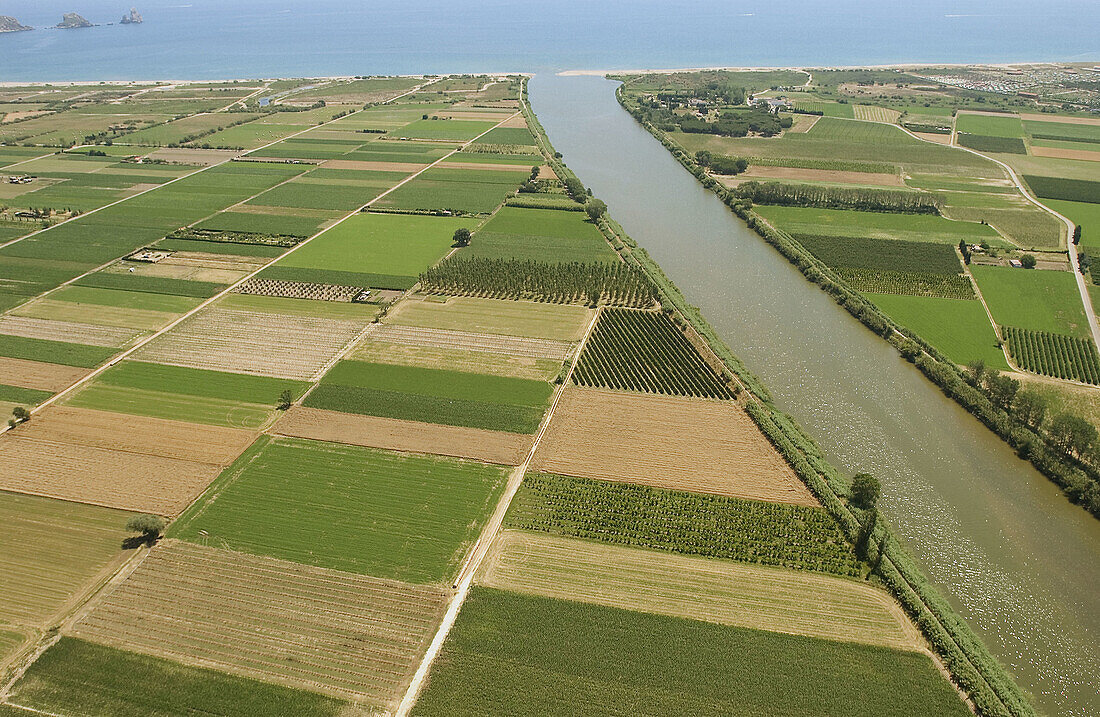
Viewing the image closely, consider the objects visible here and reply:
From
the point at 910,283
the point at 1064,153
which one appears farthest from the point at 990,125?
the point at 910,283

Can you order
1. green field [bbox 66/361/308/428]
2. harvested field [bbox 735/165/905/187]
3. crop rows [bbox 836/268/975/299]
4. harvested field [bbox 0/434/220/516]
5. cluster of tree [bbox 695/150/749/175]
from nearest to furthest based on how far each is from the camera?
harvested field [bbox 0/434/220/516] → green field [bbox 66/361/308/428] → crop rows [bbox 836/268/975/299] → harvested field [bbox 735/165/905/187] → cluster of tree [bbox 695/150/749/175]

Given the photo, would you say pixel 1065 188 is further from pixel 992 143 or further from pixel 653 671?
pixel 653 671

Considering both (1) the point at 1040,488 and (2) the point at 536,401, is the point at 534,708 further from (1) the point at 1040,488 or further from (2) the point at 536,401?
(1) the point at 1040,488

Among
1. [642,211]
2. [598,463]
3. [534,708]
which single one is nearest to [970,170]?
[642,211]

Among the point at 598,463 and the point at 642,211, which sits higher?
the point at 642,211

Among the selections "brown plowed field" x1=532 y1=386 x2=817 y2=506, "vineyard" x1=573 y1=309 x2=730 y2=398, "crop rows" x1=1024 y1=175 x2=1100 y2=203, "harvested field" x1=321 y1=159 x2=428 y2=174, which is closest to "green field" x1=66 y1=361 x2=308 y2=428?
"brown plowed field" x1=532 y1=386 x2=817 y2=506

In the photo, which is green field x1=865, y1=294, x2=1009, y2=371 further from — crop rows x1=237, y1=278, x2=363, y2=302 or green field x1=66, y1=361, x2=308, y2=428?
green field x1=66, y1=361, x2=308, y2=428

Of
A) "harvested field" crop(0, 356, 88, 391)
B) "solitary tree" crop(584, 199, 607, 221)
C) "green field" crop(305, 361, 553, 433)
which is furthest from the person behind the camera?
"solitary tree" crop(584, 199, 607, 221)

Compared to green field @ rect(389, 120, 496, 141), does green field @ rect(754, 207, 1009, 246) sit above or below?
below
